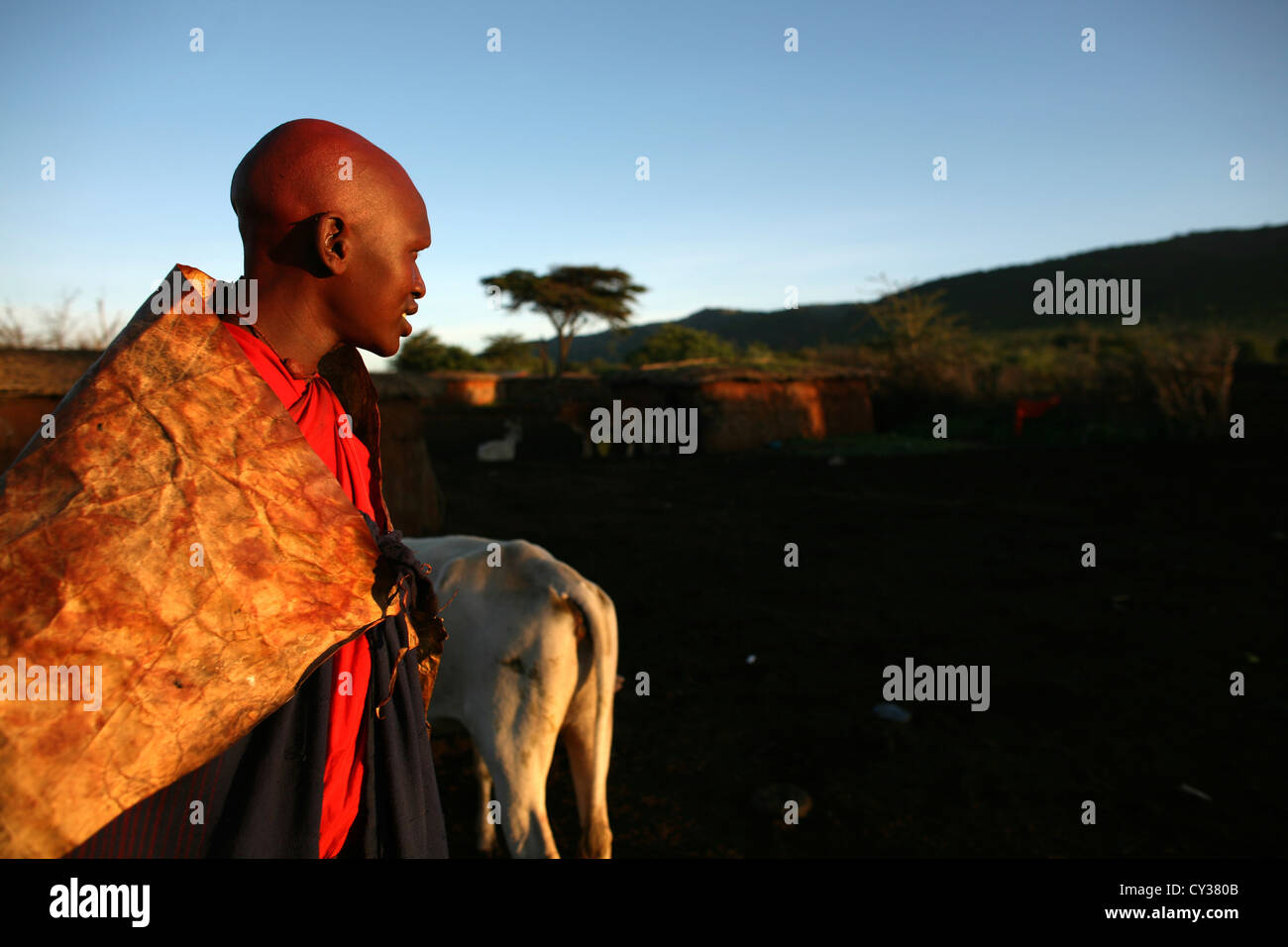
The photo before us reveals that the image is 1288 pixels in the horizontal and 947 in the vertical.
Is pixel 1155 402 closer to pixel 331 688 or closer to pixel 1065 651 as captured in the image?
pixel 1065 651

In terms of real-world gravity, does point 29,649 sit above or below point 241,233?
below

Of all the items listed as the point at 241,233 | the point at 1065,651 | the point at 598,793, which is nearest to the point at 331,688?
the point at 241,233

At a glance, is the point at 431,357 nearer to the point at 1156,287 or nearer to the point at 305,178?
the point at 305,178

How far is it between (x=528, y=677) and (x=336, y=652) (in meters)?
1.59

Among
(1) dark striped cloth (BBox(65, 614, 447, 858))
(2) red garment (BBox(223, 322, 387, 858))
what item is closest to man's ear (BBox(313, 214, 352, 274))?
(2) red garment (BBox(223, 322, 387, 858))

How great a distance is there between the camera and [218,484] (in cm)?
96

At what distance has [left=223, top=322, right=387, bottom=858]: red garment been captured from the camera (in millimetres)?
1164

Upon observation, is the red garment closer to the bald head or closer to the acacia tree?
the bald head

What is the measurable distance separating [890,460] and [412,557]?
47.2 ft

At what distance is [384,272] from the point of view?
1.18m

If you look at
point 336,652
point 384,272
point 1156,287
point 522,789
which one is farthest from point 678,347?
point 336,652

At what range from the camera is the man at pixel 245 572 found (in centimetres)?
86
